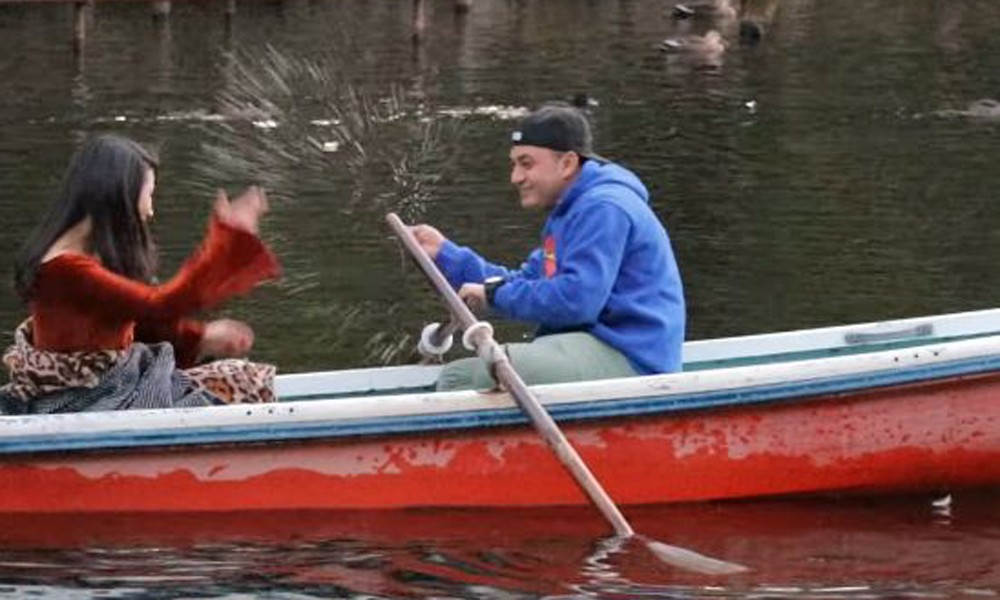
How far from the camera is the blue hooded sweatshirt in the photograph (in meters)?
9.62

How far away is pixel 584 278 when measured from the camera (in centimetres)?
961

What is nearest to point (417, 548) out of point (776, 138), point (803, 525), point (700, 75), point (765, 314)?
point (803, 525)

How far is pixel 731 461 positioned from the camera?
992 cm

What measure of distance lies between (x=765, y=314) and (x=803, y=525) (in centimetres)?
537

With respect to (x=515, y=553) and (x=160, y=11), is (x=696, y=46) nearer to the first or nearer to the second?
(x=160, y=11)

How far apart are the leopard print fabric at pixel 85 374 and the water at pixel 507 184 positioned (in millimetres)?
482

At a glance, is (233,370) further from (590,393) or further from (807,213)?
(807,213)

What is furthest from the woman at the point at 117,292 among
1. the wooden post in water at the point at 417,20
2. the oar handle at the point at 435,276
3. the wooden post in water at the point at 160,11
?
the wooden post in water at the point at 160,11

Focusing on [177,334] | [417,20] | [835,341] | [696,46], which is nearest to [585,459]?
[177,334]

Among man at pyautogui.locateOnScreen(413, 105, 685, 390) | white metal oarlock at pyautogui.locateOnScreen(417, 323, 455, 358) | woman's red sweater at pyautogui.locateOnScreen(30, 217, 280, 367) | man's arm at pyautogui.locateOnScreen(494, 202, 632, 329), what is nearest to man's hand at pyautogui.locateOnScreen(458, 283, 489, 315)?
man at pyautogui.locateOnScreen(413, 105, 685, 390)

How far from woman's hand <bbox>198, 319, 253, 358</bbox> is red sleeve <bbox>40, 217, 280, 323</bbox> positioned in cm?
23

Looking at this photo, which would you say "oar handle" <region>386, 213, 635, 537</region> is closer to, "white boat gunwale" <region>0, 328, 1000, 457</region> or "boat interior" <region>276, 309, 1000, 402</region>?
"white boat gunwale" <region>0, 328, 1000, 457</region>

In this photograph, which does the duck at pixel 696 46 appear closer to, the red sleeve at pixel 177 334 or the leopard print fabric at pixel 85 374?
the leopard print fabric at pixel 85 374

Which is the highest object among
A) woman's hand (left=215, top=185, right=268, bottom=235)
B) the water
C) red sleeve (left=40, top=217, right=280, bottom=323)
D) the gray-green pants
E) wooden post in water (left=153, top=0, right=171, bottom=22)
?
woman's hand (left=215, top=185, right=268, bottom=235)
